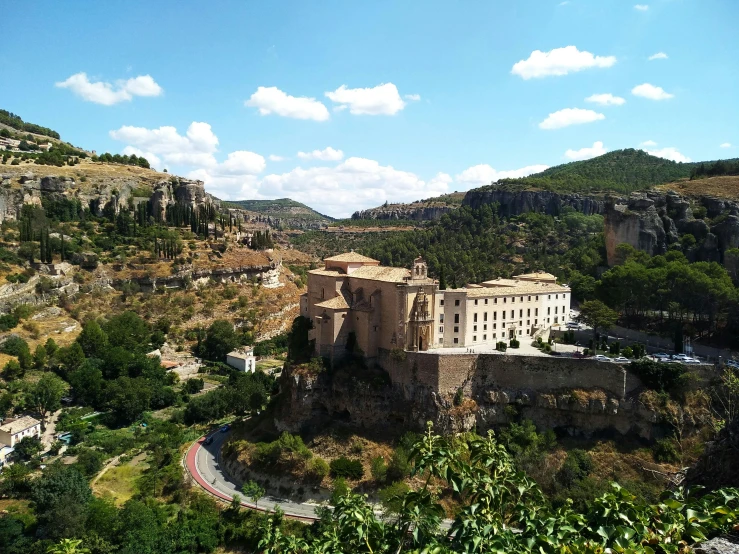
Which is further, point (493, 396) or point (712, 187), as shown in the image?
point (712, 187)

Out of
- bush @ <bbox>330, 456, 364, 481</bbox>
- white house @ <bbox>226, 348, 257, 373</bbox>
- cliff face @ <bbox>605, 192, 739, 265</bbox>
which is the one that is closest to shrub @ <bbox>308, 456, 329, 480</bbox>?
bush @ <bbox>330, 456, 364, 481</bbox>

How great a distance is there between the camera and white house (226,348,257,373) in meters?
69.6

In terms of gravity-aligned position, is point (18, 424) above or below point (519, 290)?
below

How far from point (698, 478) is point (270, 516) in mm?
26907

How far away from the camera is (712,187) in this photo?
69.4 m

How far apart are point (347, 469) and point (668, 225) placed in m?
52.9

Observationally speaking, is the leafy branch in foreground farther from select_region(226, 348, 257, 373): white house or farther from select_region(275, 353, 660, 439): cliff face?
select_region(226, 348, 257, 373): white house

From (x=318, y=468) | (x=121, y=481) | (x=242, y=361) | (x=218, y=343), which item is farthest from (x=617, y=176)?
(x=121, y=481)

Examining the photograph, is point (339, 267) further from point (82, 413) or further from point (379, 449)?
point (82, 413)

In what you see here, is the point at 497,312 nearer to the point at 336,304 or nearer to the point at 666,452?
the point at 336,304

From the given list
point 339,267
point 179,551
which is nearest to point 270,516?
point 179,551

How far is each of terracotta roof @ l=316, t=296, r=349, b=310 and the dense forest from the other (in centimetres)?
8304

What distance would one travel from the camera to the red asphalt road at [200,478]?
36.7m

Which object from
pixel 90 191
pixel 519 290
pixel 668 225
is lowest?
pixel 519 290
